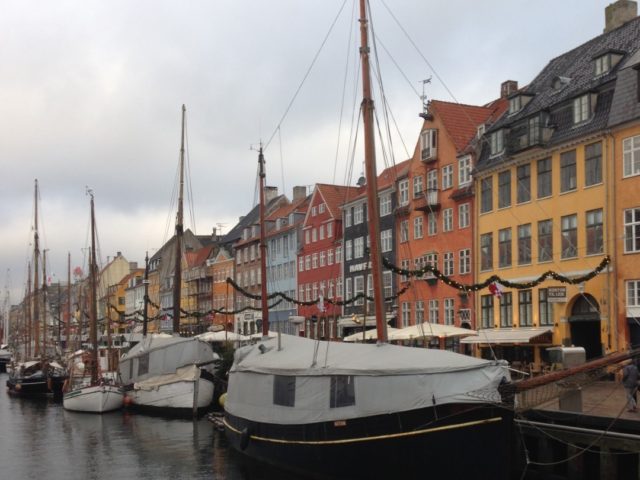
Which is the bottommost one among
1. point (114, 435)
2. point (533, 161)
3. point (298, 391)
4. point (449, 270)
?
point (114, 435)

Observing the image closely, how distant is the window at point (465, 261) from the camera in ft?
161

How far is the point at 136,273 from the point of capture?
14188 centimetres

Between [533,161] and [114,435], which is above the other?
[533,161]

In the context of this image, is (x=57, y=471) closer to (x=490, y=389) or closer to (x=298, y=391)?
(x=298, y=391)

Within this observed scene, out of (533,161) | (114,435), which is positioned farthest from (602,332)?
(114,435)

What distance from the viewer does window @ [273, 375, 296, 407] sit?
2270 centimetres

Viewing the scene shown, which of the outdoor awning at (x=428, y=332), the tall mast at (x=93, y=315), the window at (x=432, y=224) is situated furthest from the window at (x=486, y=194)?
the tall mast at (x=93, y=315)

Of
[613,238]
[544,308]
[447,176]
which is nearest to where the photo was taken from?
[613,238]

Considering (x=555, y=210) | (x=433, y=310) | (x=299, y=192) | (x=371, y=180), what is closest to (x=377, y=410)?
(x=371, y=180)

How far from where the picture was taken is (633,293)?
1430 inches

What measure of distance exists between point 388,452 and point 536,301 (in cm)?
2535

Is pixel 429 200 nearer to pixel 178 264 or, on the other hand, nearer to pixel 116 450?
pixel 178 264

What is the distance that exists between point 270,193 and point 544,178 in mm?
56280

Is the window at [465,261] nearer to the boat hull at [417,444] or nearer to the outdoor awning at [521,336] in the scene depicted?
the outdoor awning at [521,336]
